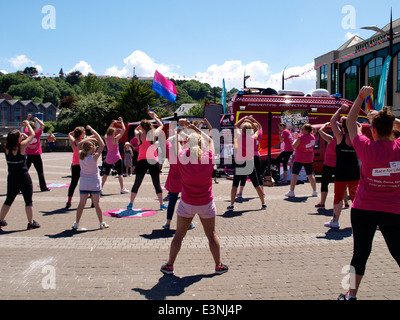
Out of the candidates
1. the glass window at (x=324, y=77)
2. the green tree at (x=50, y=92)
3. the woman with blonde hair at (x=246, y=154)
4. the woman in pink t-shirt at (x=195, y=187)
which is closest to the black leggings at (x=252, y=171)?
the woman with blonde hair at (x=246, y=154)

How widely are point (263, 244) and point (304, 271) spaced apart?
1.23m

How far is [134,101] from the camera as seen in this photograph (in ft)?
182

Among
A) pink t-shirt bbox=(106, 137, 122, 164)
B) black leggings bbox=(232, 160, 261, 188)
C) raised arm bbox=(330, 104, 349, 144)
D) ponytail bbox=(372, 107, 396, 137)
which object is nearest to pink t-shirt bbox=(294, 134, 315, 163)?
black leggings bbox=(232, 160, 261, 188)

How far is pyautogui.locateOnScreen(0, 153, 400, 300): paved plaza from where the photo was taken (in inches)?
160

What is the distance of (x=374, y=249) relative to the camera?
218 inches

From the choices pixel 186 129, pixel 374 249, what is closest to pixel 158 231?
pixel 186 129

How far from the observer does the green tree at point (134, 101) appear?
179 feet

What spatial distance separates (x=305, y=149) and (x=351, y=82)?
3550 cm

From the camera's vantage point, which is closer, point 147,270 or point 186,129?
point 147,270

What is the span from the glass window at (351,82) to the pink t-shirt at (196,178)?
130 ft
